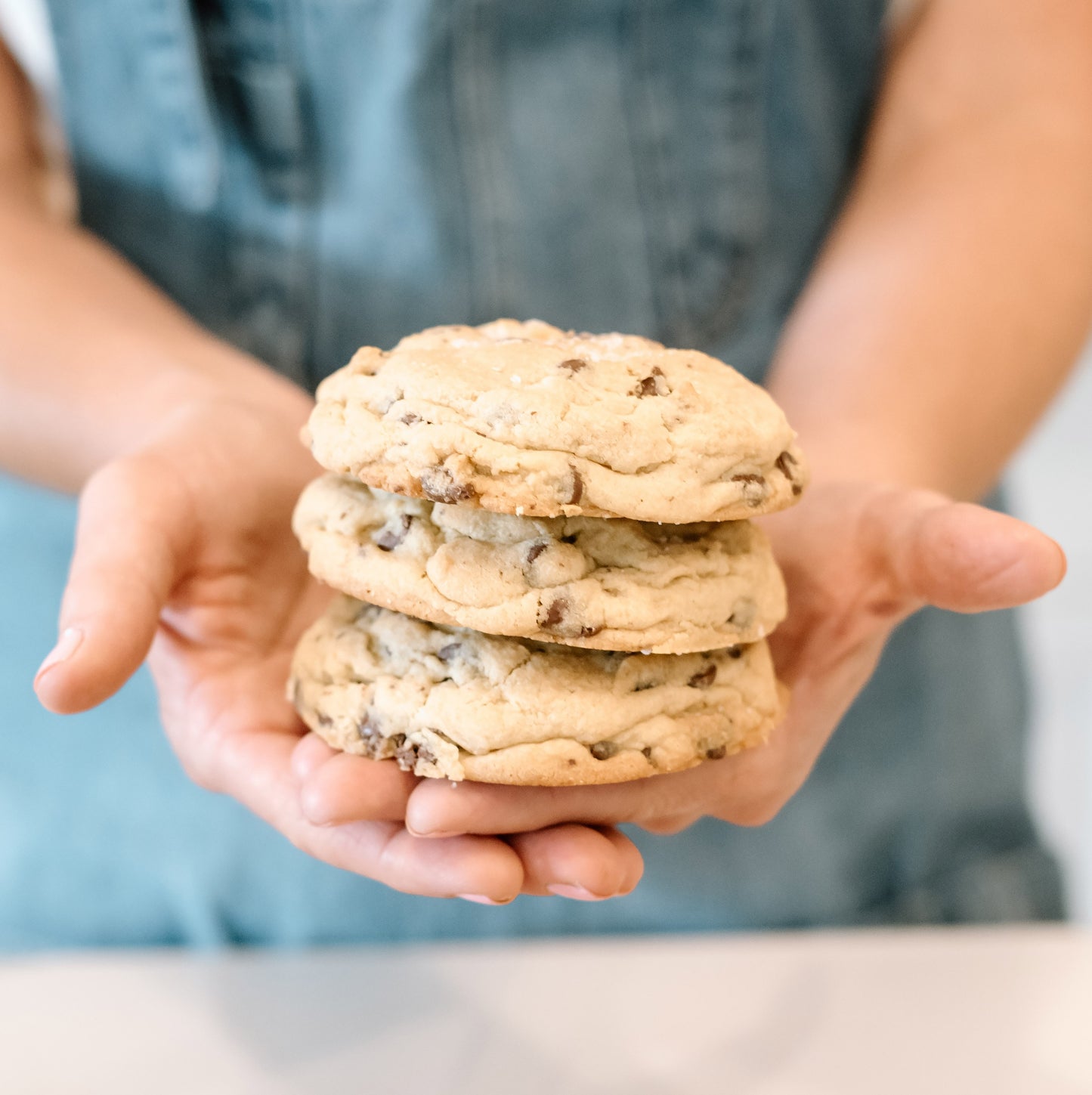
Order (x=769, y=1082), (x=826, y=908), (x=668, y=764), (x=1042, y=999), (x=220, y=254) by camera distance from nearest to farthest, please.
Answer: (x=668, y=764)
(x=769, y=1082)
(x=1042, y=999)
(x=220, y=254)
(x=826, y=908)

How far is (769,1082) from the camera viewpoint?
4.04ft

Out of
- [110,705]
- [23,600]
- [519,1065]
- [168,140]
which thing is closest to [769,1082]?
[519,1065]

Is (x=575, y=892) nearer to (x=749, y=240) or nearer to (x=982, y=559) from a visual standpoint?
(x=982, y=559)

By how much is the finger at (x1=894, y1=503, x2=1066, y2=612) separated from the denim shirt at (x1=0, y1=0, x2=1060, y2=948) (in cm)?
73

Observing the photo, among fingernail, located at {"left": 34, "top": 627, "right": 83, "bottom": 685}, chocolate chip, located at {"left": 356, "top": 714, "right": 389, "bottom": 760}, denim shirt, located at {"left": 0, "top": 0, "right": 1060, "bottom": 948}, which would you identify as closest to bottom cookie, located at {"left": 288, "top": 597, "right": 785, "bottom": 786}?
chocolate chip, located at {"left": 356, "top": 714, "right": 389, "bottom": 760}

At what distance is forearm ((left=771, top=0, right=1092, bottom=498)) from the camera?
4.57ft

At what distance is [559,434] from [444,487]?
0.32ft

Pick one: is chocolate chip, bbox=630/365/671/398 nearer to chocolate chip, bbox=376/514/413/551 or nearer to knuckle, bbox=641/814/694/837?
chocolate chip, bbox=376/514/413/551

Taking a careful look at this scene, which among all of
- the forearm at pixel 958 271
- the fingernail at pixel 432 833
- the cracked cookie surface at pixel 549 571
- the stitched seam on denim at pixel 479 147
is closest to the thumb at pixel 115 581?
the cracked cookie surface at pixel 549 571

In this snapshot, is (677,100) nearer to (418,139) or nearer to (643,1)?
(643,1)

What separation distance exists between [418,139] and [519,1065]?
1178 millimetres

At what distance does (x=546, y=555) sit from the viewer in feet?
2.87

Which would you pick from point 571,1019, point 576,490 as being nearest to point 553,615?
point 576,490

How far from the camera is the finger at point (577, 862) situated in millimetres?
850
